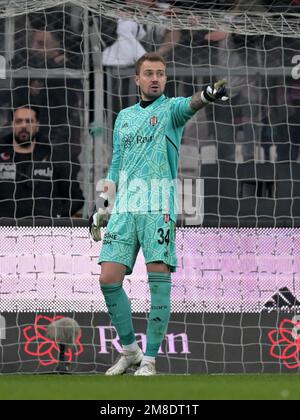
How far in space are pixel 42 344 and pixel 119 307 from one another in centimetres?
175

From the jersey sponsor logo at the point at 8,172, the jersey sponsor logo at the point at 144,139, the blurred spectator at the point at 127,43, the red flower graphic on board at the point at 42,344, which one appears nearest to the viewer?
the jersey sponsor logo at the point at 144,139

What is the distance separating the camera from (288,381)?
6.32 metres

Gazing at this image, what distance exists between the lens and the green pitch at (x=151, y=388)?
5332 mm

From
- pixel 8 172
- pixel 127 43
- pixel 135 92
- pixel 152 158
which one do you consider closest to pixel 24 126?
pixel 8 172

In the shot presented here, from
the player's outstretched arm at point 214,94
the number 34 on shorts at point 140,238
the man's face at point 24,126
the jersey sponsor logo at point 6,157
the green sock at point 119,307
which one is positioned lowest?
the green sock at point 119,307

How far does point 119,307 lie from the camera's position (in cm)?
715

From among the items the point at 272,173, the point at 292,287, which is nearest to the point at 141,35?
the point at 272,173

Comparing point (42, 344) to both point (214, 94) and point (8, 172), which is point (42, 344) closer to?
point (8, 172)

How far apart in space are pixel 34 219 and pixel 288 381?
3.27 meters

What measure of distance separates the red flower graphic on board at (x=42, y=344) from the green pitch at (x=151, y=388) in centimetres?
211

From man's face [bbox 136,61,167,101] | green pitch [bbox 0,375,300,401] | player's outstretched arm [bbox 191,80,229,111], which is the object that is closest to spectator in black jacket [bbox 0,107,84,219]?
man's face [bbox 136,61,167,101]

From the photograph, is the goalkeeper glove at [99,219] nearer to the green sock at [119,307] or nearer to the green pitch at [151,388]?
the green sock at [119,307]

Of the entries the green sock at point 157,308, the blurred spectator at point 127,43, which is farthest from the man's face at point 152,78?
the blurred spectator at point 127,43

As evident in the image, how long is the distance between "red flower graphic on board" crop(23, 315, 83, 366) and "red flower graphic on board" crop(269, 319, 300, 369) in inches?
58.0
